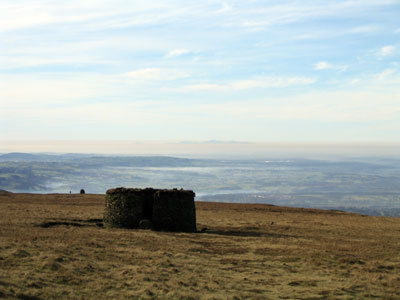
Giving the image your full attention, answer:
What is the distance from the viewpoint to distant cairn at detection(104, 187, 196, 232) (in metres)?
21.5

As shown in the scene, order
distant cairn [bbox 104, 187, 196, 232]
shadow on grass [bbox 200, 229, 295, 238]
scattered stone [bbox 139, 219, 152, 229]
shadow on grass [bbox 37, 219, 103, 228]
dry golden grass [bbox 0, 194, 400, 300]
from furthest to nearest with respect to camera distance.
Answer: distant cairn [bbox 104, 187, 196, 232] < shadow on grass [bbox 200, 229, 295, 238] < scattered stone [bbox 139, 219, 152, 229] < shadow on grass [bbox 37, 219, 103, 228] < dry golden grass [bbox 0, 194, 400, 300]

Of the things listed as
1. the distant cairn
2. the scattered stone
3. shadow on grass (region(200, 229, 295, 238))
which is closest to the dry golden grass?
shadow on grass (region(200, 229, 295, 238))

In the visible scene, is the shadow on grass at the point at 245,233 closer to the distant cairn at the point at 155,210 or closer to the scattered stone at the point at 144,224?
the distant cairn at the point at 155,210

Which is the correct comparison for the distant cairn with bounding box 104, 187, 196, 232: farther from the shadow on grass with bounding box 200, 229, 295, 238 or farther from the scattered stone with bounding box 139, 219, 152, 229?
the shadow on grass with bounding box 200, 229, 295, 238

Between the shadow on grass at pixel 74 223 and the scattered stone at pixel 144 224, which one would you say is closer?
the shadow on grass at pixel 74 223

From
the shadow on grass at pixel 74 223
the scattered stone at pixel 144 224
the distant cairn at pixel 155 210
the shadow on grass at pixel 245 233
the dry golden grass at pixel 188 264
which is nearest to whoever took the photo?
the dry golden grass at pixel 188 264

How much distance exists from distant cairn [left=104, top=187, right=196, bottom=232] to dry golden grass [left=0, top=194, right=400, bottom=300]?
4.52 ft

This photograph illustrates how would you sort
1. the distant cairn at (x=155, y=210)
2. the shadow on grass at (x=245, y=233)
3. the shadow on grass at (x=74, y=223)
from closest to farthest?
the shadow on grass at (x=74, y=223) < the shadow on grass at (x=245, y=233) < the distant cairn at (x=155, y=210)

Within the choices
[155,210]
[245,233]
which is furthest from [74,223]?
[245,233]

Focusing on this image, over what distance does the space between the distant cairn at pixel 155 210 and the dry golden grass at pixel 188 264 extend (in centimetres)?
138

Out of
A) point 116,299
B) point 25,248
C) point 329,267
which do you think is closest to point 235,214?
point 329,267

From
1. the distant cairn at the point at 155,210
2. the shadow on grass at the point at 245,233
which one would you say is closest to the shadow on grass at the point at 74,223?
the distant cairn at the point at 155,210

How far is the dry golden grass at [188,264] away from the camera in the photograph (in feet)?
35.9

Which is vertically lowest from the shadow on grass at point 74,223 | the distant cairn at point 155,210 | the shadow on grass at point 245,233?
the shadow on grass at point 245,233
